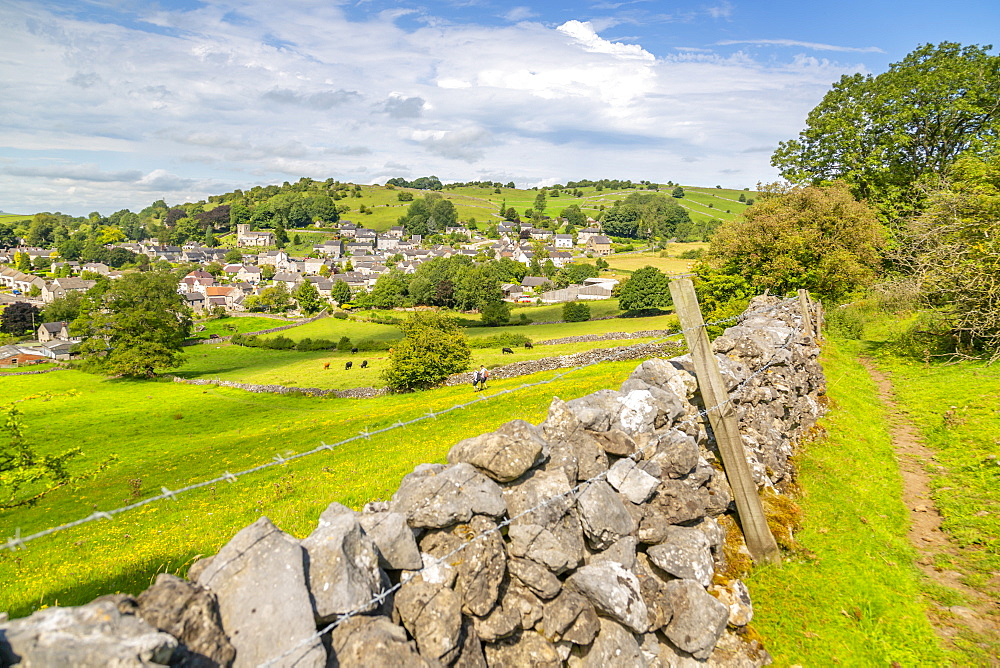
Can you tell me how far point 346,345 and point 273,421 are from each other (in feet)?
129

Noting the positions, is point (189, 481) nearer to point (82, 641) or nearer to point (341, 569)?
point (341, 569)

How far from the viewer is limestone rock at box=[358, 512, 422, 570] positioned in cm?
444

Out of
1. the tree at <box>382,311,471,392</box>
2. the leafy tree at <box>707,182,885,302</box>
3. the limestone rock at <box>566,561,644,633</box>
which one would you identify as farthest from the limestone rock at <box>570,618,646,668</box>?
the tree at <box>382,311,471,392</box>

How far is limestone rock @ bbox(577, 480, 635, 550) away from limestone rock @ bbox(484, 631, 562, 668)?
1.25 metres

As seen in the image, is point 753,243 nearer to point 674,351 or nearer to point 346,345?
point 674,351

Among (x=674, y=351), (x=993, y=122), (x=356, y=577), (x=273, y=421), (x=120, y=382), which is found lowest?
(x=120, y=382)

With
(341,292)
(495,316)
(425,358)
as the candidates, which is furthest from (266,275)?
(425,358)

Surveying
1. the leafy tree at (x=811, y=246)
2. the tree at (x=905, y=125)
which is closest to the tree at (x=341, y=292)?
the tree at (x=905, y=125)

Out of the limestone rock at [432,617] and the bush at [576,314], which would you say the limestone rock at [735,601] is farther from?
the bush at [576,314]

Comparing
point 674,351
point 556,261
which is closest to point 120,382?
point 674,351

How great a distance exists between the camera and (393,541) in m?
4.47

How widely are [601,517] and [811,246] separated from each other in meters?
26.0

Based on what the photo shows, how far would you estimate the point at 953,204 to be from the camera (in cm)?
1975

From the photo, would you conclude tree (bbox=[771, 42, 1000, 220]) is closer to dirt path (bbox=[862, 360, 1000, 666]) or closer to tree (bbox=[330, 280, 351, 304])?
dirt path (bbox=[862, 360, 1000, 666])
